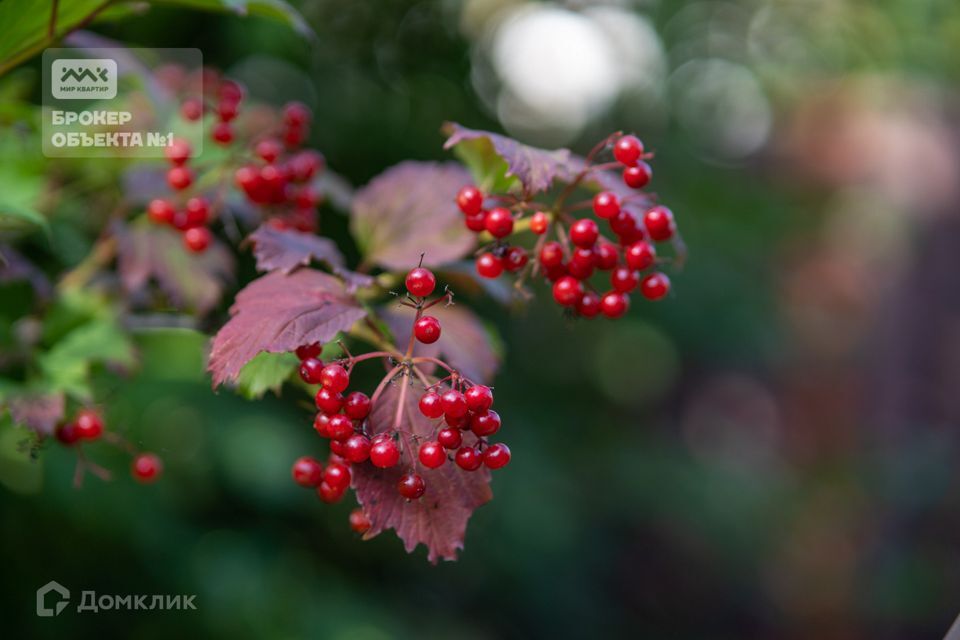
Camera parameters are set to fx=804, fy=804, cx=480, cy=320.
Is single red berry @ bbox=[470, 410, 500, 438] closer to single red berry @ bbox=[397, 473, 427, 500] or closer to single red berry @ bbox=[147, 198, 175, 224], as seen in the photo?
single red berry @ bbox=[397, 473, 427, 500]

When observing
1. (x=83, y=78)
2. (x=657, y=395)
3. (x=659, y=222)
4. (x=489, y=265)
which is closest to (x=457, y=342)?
(x=489, y=265)

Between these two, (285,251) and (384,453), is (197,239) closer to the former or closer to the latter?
(285,251)

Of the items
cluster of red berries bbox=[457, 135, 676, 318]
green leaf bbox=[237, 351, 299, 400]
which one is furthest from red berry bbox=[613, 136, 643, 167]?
green leaf bbox=[237, 351, 299, 400]

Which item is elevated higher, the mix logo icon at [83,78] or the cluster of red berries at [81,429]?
the mix logo icon at [83,78]

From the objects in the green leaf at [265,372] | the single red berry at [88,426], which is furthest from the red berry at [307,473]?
the single red berry at [88,426]

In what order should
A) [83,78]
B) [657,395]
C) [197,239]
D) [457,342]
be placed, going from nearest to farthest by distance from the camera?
1. [457,342]
2. [197,239]
3. [83,78]
4. [657,395]

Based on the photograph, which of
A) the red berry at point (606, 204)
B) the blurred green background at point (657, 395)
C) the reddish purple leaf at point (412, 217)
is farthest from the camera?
the blurred green background at point (657, 395)

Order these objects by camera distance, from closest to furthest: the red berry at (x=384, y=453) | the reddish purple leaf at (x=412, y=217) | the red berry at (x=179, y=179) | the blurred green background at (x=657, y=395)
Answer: the red berry at (x=384, y=453) → the reddish purple leaf at (x=412, y=217) → the red berry at (x=179, y=179) → the blurred green background at (x=657, y=395)

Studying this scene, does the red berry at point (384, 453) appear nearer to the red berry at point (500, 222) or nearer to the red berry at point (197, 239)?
the red berry at point (500, 222)
